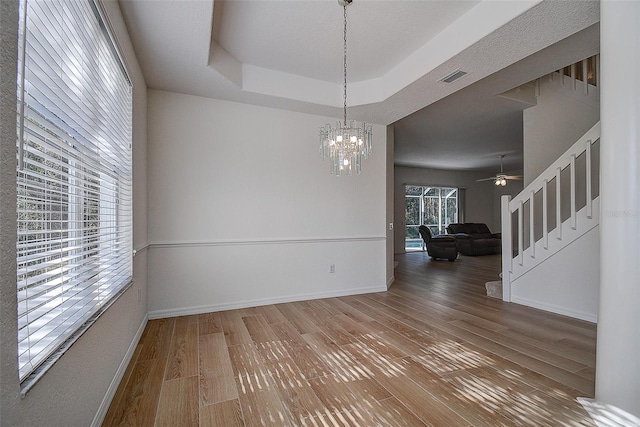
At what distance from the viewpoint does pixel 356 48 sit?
9.54 feet

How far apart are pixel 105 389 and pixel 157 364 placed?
1.75ft

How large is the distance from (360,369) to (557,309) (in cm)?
273

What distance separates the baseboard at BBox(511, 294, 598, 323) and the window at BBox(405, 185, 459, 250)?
20.3ft

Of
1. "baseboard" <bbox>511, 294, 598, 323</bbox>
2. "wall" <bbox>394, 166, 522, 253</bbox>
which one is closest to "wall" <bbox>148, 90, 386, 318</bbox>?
"baseboard" <bbox>511, 294, 598, 323</bbox>

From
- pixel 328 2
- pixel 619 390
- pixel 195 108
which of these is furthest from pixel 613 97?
pixel 195 108

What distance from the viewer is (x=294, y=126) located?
385 cm

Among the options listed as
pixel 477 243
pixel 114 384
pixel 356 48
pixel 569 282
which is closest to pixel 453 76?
pixel 356 48

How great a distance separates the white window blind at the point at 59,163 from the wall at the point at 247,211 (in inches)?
54.5

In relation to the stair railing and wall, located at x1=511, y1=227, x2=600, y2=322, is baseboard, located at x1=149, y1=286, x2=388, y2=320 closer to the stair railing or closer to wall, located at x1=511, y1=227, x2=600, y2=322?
the stair railing

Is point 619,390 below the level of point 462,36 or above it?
below

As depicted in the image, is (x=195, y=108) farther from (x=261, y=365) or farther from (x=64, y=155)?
(x=261, y=365)

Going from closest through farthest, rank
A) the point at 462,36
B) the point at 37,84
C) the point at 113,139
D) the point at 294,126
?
1. the point at 37,84
2. the point at 113,139
3. the point at 462,36
4. the point at 294,126

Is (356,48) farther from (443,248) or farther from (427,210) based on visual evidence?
(427,210)

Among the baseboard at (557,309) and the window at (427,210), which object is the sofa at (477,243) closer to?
the window at (427,210)
